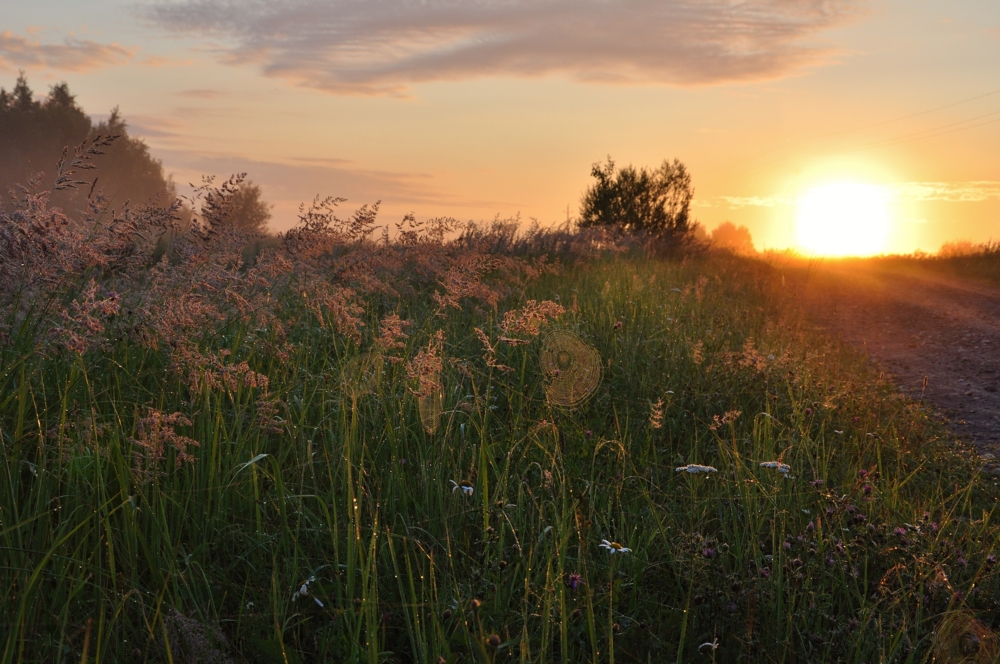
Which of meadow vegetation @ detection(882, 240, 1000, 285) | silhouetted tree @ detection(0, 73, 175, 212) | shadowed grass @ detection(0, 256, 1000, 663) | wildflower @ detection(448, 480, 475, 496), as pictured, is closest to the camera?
shadowed grass @ detection(0, 256, 1000, 663)

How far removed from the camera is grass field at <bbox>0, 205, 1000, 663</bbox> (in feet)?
6.61

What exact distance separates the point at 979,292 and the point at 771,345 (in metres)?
8.81

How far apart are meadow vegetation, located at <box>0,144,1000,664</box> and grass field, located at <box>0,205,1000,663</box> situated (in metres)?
0.02

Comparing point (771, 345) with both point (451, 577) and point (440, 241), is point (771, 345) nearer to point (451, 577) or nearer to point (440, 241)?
point (440, 241)

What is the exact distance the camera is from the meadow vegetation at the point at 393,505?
2047 mm

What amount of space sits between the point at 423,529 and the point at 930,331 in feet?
30.1

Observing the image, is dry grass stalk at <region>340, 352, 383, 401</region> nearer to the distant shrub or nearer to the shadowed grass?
the shadowed grass

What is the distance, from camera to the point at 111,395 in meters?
3.08

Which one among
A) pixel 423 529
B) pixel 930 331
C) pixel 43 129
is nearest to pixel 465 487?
pixel 423 529

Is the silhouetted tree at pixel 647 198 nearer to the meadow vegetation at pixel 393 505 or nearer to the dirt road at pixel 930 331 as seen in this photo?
the dirt road at pixel 930 331

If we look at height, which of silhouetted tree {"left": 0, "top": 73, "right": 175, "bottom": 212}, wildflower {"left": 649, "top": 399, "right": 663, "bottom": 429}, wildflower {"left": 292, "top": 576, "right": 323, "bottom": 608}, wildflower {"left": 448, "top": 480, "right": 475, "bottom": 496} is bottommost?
wildflower {"left": 292, "top": 576, "right": 323, "bottom": 608}

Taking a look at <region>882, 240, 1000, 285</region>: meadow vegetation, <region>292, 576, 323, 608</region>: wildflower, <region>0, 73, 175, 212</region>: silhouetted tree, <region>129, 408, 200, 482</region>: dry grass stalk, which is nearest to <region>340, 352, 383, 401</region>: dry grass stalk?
<region>129, 408, 200, 482</region>: dry grass stalk

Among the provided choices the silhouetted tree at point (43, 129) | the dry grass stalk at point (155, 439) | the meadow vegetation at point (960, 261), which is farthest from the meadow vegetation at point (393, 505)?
the silhouetted tree at point (43, 129)

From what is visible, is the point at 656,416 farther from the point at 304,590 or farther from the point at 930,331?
the point at 930,331
